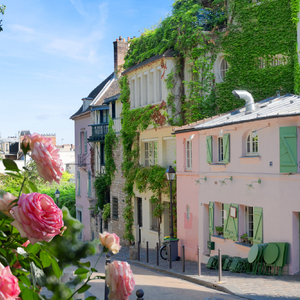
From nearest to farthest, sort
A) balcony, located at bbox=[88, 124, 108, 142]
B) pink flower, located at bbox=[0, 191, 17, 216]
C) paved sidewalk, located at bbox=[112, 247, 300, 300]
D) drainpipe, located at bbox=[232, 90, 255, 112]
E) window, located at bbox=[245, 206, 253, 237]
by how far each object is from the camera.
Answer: pink flower, located at bbox=[0, 191, 17, 216], paved sidewalk, located at bbox=[112, 247, 300, 300], window, located at bbox=[245, 206, 253, 237], drainpipe, located at bbox=[232, 90, 255, 112], balcony, located at bbox=[88, 124, 108, 142]

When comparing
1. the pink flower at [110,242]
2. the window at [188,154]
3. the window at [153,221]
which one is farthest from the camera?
the window at [153,221]

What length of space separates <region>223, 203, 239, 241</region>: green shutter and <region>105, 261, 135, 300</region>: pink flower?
12798mm

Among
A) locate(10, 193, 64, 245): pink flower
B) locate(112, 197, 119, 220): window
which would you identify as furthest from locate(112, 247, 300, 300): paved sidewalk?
locate(112, 197, 119, 220): window

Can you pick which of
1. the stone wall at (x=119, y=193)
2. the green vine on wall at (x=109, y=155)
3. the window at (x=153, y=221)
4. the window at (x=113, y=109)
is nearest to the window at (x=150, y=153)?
the window at (x=153, y=221)

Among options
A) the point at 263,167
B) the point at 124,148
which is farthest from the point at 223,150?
the point at 124,148

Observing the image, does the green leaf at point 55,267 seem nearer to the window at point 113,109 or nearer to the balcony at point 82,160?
the window at point 113,109

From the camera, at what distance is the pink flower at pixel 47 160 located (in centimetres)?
192

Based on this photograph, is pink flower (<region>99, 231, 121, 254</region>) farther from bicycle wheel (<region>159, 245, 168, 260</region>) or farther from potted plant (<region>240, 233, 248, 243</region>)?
bicycle wheel (<region>159, 245, 168, 260</region>)

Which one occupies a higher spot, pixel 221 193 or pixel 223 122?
pixel 223 122

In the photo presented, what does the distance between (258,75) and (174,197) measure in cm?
656

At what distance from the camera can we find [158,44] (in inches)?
851

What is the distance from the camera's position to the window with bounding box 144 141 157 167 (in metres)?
22.7

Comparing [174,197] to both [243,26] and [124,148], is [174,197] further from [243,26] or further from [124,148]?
[243,26]

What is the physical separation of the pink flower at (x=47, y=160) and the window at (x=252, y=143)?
12446 mm
